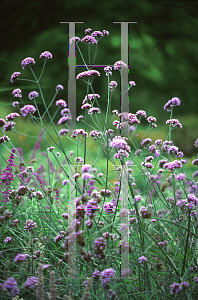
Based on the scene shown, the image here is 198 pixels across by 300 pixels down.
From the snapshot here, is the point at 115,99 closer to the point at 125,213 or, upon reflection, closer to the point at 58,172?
the point at 58,172

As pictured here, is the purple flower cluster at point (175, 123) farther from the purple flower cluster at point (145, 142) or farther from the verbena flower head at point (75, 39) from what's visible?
the verbena flower head at point (75, 39)

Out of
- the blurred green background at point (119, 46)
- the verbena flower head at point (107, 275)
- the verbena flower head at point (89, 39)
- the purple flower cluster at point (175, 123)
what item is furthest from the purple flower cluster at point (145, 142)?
the verbena flower head at point (107, 275)

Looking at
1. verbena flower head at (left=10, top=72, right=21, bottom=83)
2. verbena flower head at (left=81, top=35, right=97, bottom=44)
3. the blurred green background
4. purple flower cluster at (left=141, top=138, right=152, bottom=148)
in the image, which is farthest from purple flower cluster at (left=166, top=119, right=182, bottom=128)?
verbena flower head at (left=10, top=72, right=21, bottom=83)

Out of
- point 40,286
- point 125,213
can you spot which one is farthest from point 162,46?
point 40,286

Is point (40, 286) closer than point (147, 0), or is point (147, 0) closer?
point (40, 286)

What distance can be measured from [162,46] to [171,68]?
0.63 feet

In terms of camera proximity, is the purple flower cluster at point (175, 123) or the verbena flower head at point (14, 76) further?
the purple flower cluster at point (175, 123)

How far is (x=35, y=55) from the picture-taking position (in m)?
2.08

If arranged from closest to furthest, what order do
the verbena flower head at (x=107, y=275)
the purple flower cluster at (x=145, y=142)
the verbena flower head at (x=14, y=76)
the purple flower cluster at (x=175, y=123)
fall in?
1. the verbena flower head at (x=107, y=275)
2. the verbena flower head at (x=14, y=76)
3. the purple flower cluster at (x=175, y=123)
4. the purple flower cluster at (x=145, y=142)

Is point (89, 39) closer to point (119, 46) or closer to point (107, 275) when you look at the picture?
point (119, 46)

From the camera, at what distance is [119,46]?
2107 millimetres

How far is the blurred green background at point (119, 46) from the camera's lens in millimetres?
1971

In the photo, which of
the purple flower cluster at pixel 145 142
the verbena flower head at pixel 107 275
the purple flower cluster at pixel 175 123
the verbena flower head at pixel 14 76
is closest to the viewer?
the verbena flower head at pixel 107 275

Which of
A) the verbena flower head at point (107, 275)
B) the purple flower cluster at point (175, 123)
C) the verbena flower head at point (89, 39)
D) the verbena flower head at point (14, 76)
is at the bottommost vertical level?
the verbena flower head at point (107, 275)
